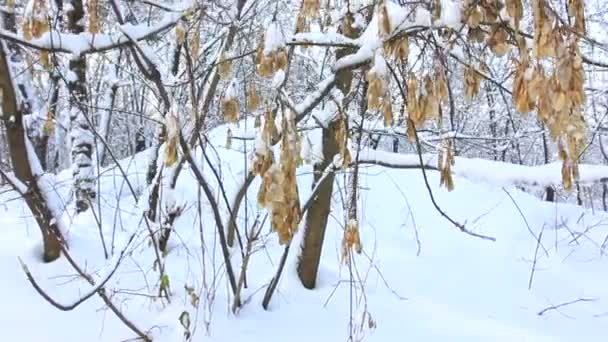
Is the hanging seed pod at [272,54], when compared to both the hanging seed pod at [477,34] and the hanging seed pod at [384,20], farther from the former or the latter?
the hanging seed pod at [477,34]

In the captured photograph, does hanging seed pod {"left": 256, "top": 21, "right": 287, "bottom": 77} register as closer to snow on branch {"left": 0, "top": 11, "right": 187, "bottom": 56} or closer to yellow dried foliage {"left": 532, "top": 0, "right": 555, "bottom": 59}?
→ yellow dried foliage {"left": 532, "top": 0, "right": 555, "bottom": 59}

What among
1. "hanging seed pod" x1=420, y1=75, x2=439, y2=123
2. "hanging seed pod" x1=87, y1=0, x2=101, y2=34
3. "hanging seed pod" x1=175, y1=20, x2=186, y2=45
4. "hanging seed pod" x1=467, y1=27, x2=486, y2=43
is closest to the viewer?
"hanging seed pod" x1=420, y1=75, x2=439, y2=123

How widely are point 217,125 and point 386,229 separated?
Answer: 68.6 inches

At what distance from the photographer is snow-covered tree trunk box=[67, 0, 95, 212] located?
180 inches

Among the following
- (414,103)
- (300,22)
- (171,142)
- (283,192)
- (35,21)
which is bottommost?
(283,192)

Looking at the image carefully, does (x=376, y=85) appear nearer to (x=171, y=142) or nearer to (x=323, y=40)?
(x=171, y=142)

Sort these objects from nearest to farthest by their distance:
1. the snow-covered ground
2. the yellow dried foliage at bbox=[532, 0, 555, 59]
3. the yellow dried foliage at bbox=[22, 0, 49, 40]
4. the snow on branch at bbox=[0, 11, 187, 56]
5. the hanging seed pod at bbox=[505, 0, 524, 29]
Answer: the yellow dried foliage at bbox=[532, 0, 555, 59] → the hanging seed pod at bbox=[505, 0, 524, 29] → the yellow dried foliage at bbox=[22, 0, 49, 40] → the snow on branch at bbox=[0, 11, 187, 56] → the snow-covered ground

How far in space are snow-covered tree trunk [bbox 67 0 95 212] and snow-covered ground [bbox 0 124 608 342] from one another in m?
0.25

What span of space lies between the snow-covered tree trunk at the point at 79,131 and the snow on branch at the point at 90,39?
1647 millimetres

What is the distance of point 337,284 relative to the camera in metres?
3.51

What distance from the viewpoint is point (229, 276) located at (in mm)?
2992

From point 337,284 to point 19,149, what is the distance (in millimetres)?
1995

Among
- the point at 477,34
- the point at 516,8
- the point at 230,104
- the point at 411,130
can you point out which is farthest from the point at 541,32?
the point at 230,104

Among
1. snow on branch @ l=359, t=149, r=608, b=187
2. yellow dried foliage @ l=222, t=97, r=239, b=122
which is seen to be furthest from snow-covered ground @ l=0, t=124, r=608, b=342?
Result: yellow dried foliage @ l=222, t=97, r=239, b=122
